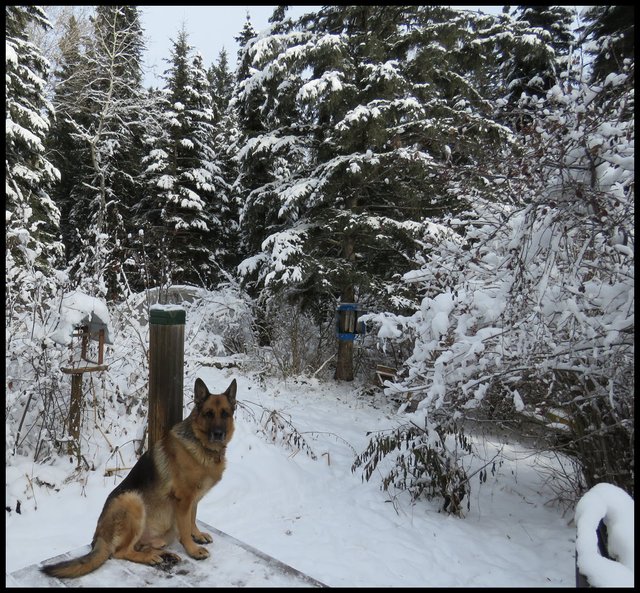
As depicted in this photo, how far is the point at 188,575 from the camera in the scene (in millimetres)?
2238

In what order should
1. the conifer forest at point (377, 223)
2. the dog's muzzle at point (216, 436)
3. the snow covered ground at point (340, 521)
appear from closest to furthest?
the dog's muzzle at point (216, 436) < the conifer forest at point (377, 223) < the snow covered ground at point (340, 521)

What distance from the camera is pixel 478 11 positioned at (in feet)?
29.3

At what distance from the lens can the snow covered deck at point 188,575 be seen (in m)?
2.09

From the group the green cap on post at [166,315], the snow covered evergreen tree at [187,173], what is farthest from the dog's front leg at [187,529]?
the snow covered evergreen tree at [187,173]

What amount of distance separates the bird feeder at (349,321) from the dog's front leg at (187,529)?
22.0 feet

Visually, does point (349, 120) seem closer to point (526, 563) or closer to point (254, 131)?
point (254, 131)

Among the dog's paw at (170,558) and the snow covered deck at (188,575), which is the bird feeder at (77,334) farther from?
the dog's paw at (170,558)

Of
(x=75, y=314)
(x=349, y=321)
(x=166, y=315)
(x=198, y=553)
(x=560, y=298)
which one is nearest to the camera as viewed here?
(x=198, y=553)

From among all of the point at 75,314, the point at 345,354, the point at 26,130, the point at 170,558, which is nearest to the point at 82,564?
the point at 170,558

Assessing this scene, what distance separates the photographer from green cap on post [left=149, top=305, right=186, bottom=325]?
2.78 m

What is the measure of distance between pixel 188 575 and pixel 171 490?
0.42m

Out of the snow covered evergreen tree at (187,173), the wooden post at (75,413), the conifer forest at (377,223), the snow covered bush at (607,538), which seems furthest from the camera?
the snow covered evergreen tree at (187,173)

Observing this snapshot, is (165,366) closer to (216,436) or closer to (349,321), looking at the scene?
(216,436)

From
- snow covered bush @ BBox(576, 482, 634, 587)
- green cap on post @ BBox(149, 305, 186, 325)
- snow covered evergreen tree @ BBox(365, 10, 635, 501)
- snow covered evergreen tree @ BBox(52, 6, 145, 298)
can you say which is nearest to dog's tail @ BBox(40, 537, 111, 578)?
green cap on post @ BBox(149, 305, 186, 325)
